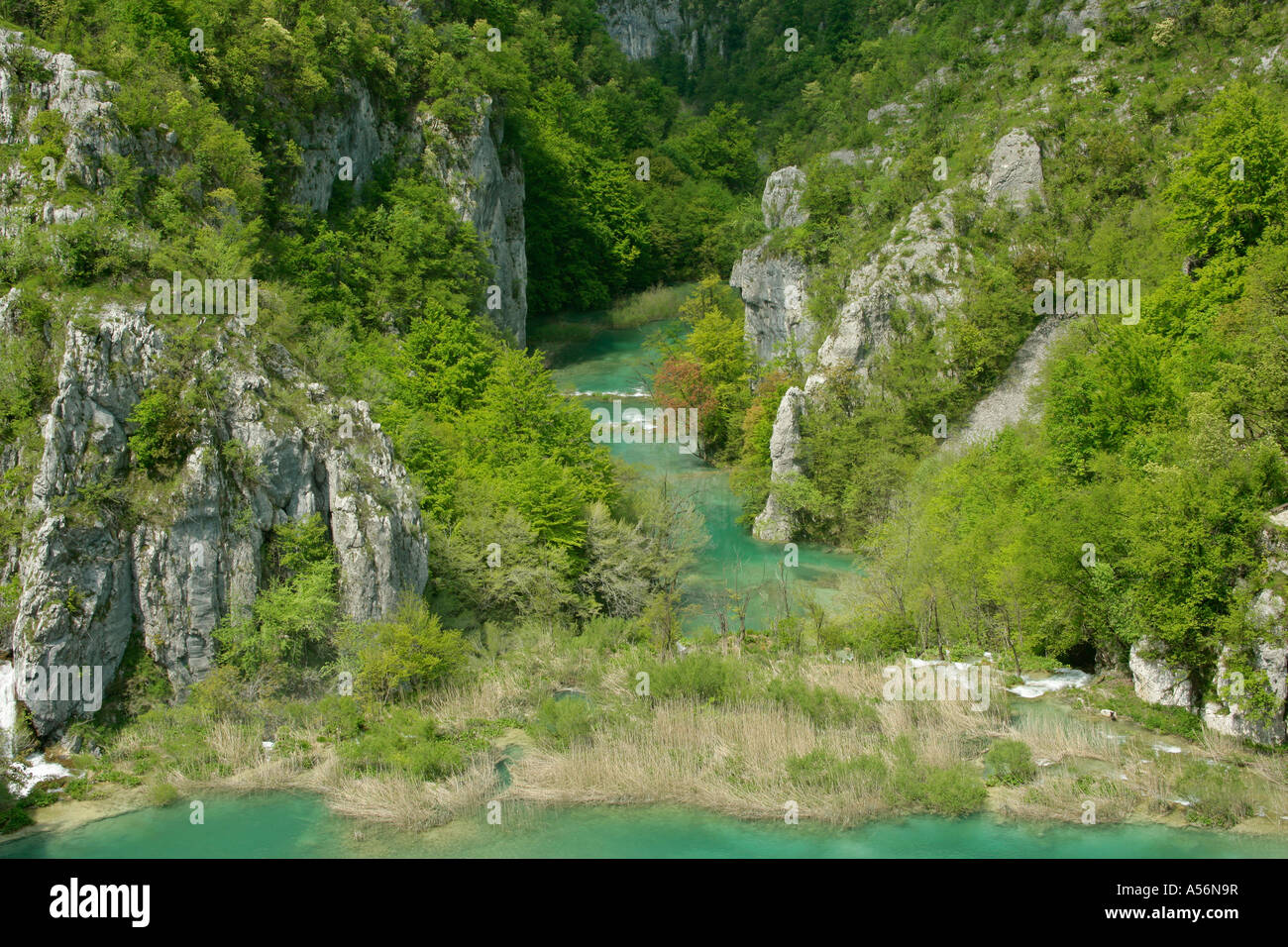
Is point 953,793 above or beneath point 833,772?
beneath

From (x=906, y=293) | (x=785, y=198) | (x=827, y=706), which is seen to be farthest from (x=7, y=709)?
(x=785, y=198)

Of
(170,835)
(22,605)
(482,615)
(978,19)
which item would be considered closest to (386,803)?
(170,835)

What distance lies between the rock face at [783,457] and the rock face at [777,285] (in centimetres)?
514

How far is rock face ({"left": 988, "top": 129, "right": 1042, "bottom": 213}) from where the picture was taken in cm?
4285

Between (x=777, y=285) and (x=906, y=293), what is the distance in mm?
8535

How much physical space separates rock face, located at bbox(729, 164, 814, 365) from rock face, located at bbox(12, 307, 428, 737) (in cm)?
2544

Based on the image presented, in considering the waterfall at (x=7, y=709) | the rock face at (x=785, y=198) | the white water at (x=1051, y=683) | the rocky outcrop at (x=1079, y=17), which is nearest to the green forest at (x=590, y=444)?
the rocky outcrop at (x=1079, y=17)

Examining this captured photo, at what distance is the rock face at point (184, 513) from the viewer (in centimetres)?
2223

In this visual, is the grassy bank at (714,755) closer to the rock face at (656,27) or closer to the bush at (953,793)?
the bush at (953,793)

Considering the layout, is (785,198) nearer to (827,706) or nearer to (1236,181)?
(1236,181)

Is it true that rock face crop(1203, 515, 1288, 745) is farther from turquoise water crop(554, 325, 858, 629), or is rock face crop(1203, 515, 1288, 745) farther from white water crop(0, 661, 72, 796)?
white water crop(0, 661, 72, 796)

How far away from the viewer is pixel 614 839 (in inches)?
740

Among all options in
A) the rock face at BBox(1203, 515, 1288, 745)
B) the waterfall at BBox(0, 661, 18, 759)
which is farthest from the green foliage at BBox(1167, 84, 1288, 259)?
the waterfall at BBox(0, 661, 18, 759)

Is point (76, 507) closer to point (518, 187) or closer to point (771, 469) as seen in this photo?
point (771, 469)
